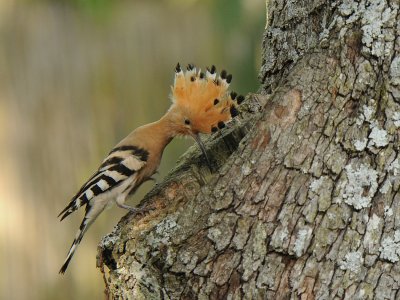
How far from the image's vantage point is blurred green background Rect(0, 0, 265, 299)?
4.76m

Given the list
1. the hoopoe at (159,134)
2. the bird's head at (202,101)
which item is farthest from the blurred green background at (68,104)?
the bird's head at (202,101)

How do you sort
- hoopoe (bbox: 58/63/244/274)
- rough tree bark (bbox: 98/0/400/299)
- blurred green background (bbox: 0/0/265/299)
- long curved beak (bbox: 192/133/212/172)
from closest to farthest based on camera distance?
rough tree bark (bbox: 98/0/400/299) < long curved beak (bbox: 192/133/212/172) < hoopoe (bbox: 58/63/244/274) < blurred green background (bbox: 0/0/265/299)

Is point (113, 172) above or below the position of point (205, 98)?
below

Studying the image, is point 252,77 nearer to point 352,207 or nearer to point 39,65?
point 39,65

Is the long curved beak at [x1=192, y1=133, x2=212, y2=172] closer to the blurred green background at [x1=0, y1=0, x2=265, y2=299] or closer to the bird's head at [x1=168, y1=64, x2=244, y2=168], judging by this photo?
the bird's head at [x1=168, y1=64, x2=244, y2=168]

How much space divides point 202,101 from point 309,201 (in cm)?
68

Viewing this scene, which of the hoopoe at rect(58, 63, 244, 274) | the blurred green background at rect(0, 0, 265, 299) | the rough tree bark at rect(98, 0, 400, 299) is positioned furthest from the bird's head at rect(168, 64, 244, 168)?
the blurred green background at rect(0, 0, 265, 299)

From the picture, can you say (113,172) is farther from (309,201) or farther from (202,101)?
(309,201)

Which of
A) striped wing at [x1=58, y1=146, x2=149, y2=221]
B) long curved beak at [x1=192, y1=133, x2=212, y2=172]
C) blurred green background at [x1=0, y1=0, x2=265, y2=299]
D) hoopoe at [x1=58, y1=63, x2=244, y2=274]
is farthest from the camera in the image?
blurred green background at [x1=0, y1=0, x2=265, y2=299]

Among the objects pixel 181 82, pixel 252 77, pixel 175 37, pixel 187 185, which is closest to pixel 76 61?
pixel 175 37

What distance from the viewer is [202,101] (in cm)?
299

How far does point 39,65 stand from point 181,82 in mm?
1901

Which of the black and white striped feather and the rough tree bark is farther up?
the black and white striped feather

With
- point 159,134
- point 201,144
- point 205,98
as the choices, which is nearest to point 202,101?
point 205,98
